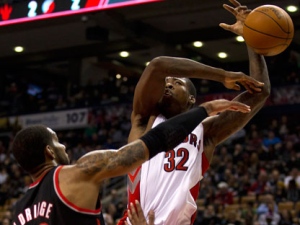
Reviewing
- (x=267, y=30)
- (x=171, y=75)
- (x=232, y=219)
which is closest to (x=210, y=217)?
(x=232, y=219)

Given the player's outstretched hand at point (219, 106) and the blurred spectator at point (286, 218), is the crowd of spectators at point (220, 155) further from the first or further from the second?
the player's outstretched hand at point (219, 106)

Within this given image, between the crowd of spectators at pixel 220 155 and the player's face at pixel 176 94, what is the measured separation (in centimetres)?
772

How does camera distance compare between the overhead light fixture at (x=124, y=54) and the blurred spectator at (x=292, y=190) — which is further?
the overhead light fixture at (x=124, y=54)

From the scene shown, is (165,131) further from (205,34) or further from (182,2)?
(205,34)

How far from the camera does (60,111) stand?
70.7ft

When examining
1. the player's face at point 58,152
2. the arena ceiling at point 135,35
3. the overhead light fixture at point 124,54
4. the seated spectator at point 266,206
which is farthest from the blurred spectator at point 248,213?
the overhead light fixture at point 124,54

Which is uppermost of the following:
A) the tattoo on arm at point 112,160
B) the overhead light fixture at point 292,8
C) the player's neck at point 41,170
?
the overhead light fixture at point 292,8

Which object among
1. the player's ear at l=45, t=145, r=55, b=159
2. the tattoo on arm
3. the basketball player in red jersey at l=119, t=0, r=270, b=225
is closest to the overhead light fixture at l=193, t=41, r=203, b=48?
the basketball player in red jersey at l=119, t=0, r=270, b=225

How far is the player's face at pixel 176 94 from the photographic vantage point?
470 cm

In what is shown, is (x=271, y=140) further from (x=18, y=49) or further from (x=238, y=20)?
(x=238, y=20)

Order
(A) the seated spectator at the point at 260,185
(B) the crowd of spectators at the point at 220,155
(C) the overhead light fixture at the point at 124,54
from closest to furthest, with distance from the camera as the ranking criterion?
(B) the crowd of spectators at the point at 220,155
(A) the seated spectator at the point at 260,185
(C) the overhead light fixture at the point at 124,54

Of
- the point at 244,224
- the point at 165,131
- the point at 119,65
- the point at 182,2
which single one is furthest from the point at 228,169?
the point at 165,131

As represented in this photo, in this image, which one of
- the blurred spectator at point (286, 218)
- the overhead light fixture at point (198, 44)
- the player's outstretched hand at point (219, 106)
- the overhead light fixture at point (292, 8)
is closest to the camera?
the player's outstretched hand at point (219, 106)

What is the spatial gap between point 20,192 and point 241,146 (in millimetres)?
5560
